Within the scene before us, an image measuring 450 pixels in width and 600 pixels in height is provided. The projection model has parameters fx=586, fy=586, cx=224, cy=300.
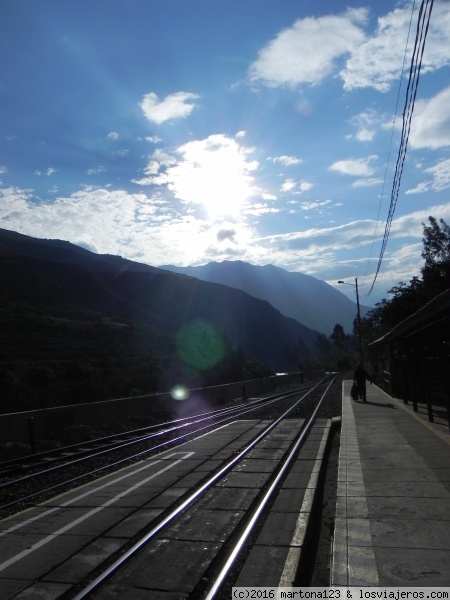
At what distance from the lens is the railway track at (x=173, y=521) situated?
5.55m

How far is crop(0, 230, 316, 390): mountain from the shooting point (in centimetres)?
6109

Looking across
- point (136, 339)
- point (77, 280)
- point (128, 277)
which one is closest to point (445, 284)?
point (136, 339)

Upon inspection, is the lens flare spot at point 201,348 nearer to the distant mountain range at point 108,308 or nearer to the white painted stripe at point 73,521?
the distant mountain range at point 108,308

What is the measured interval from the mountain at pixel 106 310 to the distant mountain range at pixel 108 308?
12 centimetres

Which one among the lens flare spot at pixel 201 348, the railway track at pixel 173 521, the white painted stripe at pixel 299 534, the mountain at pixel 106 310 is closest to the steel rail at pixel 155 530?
the railway track at pixel 173 521

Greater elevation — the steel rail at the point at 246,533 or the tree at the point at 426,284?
the tree at the point at 426,284

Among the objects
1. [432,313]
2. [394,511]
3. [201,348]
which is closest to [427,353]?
[432,313]

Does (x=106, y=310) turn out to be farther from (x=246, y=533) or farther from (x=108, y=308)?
(x=246, y=533)

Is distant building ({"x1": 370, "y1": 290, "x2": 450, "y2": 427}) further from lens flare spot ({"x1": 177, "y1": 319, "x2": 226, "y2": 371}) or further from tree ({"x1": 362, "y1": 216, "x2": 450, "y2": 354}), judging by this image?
lens flare spot ({"x1": 177, "y1": 319, "x2": 226, "y2": 371})

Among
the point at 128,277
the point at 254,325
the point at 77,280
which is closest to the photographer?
the point at 77,280

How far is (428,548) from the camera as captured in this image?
5.91 m

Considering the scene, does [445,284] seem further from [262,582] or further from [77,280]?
[77,280]

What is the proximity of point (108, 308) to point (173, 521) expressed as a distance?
8790 cm

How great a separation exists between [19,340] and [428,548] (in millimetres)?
55720
